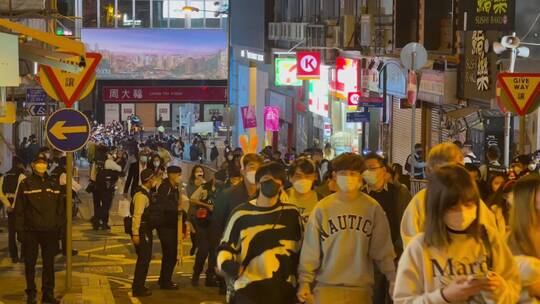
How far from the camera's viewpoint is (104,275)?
56.5 ft

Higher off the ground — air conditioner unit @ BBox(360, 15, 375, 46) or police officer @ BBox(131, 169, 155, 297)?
air conditioner unit @ BBox(360, 15, 375, 46)

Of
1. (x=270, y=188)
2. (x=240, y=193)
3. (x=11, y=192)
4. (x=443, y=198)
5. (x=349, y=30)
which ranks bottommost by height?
(x=11, y=192)

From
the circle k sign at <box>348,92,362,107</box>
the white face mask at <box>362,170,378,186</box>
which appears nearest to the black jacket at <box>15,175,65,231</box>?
the white face mask at <box>362,170,378,186</box>

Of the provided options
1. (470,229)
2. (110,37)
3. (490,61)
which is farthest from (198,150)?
(470,229)

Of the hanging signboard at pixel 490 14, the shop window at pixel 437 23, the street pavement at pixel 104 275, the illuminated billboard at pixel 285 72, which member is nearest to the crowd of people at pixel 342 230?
the street pavement at pixel 104 275

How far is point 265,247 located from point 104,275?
353 inches

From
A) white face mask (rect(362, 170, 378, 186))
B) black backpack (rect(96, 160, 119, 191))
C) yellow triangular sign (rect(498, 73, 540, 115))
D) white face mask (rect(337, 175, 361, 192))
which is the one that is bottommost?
black backpack (rect(96, 160, 119, 191))

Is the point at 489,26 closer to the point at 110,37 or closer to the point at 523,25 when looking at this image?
the point at 523,25

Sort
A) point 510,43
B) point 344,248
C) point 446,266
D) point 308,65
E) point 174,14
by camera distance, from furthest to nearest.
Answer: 1. point 174,14
2. point 308,65
3. point 510,43
4. point 344,248
5. point 446,266

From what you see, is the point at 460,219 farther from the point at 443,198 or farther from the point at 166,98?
the point at 166,98

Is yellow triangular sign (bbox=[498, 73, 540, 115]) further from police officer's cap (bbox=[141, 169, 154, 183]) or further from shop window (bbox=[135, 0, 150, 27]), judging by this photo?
shop window (bbox=[135, 0, 150, 27])

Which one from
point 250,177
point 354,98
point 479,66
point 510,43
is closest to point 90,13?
point 354,98

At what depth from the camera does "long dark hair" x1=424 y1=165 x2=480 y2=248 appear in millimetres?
5395

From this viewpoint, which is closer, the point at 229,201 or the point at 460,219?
the point at 460,219
